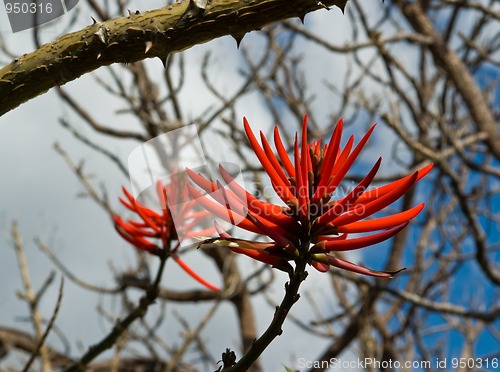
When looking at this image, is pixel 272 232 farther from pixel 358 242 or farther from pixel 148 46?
pixel 148 46

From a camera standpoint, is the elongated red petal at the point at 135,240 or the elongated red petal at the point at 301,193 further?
the elongated red petal at the point at 135,240

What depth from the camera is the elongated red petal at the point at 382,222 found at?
941 millimetres

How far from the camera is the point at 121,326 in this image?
5.82ft

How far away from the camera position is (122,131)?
5.77m

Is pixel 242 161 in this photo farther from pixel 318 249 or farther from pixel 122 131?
pixel 318 249

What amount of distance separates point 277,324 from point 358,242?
0.16 m

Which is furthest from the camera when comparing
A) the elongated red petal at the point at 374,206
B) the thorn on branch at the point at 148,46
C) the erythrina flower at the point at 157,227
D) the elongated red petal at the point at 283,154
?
the erythrina flower at the point at 157,227

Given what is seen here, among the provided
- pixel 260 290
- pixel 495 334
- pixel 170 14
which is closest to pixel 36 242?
pixel 260 290

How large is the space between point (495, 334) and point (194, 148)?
4.75m

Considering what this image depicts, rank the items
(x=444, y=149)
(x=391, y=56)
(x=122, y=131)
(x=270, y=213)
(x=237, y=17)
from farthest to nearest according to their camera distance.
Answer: (x=122, y=131)
(x=391, y=56)
(x=444, y=149)
(x=237, y=17)
(x=270, y=213)

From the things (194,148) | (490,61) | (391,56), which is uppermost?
(490,61)

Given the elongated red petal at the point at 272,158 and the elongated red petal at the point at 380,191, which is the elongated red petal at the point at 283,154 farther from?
the elongated red petal at the point at 380,191

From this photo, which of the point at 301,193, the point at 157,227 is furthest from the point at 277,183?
the point at 157,227

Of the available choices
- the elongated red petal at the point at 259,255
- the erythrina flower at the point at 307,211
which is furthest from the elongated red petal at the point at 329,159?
the elongated red petal at the point at 259,255
